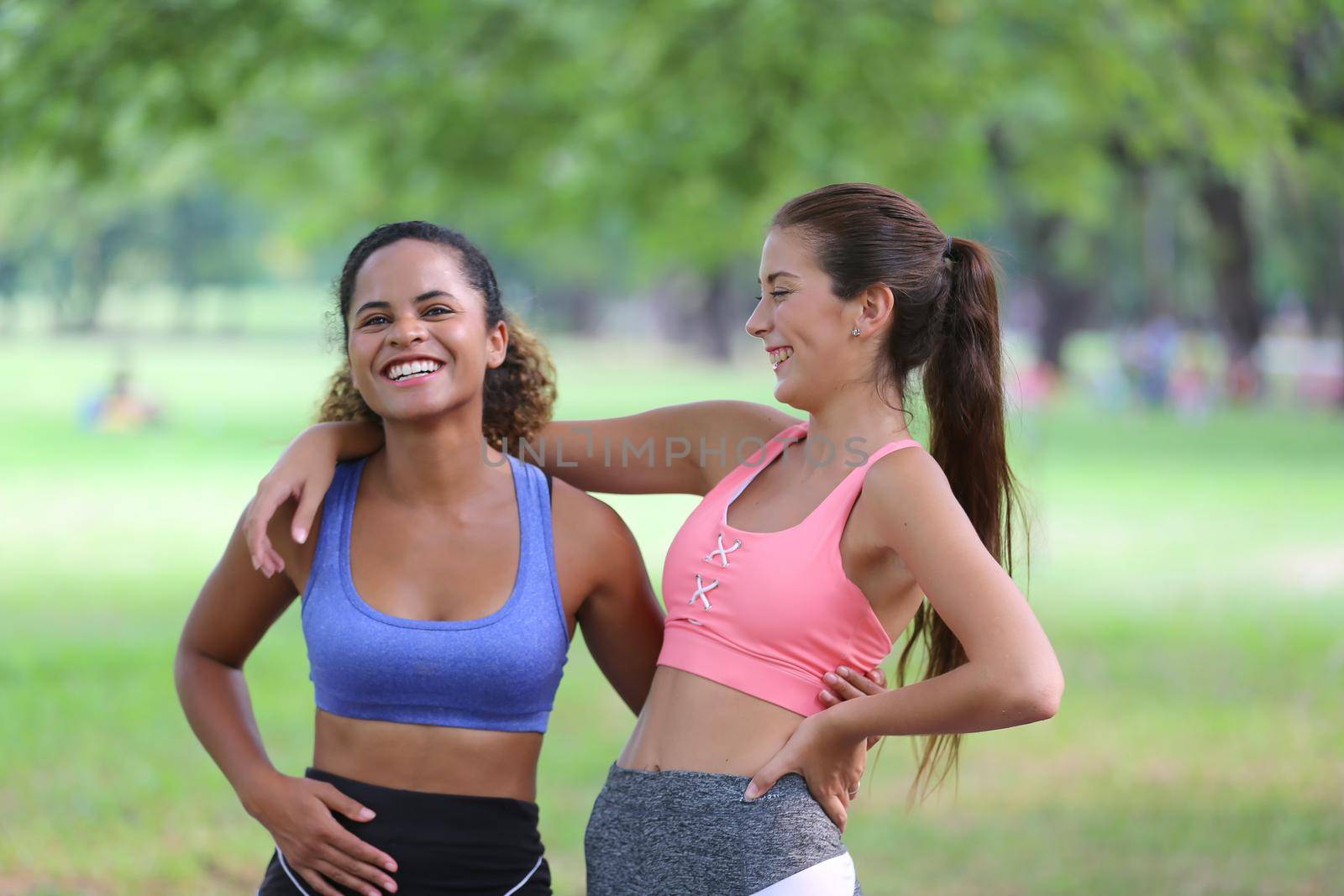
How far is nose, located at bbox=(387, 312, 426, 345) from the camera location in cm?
281

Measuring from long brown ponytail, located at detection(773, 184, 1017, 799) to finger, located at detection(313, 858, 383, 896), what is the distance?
1.02m

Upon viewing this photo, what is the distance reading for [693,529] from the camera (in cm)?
279

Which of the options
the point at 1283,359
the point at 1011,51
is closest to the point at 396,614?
the point at 1011,51

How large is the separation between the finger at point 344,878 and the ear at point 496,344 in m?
0.98

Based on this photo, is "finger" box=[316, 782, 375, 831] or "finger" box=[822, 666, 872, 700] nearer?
"finger" box=[822, 666, 872, 700]

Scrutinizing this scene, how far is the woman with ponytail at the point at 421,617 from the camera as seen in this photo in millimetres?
2756

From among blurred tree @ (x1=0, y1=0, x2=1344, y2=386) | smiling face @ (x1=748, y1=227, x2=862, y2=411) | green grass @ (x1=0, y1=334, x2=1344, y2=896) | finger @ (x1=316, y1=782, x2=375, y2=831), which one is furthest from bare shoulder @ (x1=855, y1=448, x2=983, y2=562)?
blurred tree @ (x1=0, y1=0, x2=1344, y2=386)

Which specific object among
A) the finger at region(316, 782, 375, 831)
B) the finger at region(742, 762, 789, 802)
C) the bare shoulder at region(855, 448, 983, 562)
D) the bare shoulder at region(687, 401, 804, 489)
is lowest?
the finger at region(316, 782, 375, 831)

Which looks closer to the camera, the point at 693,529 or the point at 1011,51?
the point at 693,529

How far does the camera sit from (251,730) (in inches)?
118

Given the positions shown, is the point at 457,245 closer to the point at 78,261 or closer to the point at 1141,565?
the point at 1141,565

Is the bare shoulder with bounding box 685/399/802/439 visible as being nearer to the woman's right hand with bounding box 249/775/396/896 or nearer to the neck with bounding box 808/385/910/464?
the neck with bounding box 808/385/910/464

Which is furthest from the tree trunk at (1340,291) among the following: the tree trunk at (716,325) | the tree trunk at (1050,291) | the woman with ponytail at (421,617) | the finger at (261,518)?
the finger at (261,518)

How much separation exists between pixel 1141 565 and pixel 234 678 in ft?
32.9
